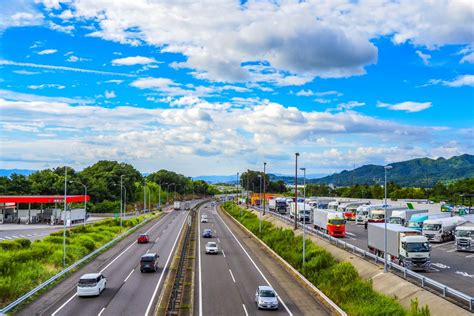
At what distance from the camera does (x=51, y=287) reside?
35344 millimetres

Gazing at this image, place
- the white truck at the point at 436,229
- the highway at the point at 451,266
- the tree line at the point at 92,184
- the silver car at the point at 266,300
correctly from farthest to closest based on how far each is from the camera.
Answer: the tree line at the point at 92,184 → the white truck at the point at 436,229 → the highway at the point at 451,266 → the silver car at the point at 266,300

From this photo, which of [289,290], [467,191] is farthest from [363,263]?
[467,191]

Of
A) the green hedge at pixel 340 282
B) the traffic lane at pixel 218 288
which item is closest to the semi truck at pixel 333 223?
the green hedge at pixel 340 282

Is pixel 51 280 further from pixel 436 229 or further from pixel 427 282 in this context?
pixel 436 229

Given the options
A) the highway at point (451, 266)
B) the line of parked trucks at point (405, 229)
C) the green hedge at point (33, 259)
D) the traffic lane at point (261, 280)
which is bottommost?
the traffic lane at point (261, 280)

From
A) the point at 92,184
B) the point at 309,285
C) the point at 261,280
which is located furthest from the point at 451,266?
the point at 92,184

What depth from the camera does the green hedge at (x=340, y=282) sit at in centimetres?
2645

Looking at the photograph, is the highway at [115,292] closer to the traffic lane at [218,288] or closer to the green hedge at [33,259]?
the green hedge at [33,259]

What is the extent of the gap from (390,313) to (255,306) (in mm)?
8627

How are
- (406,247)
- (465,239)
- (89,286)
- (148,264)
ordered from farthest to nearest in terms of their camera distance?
(465,239), (148,264), (406,247), (89,286)

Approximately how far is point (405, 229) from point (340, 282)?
30.9 ft

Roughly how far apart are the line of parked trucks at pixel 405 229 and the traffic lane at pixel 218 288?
10.1 meters

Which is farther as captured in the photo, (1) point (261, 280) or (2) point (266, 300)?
(1) point (261, 280)

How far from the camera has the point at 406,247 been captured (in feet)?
123
